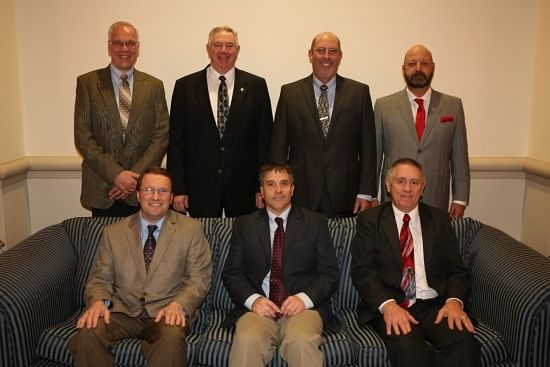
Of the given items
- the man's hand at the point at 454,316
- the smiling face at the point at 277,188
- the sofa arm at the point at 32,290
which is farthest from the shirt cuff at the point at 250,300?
the sofa arm at the point at 32,290

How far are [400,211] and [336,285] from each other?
0.54 metres

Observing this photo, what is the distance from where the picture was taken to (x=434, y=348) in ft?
9.07

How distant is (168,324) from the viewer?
8.97ft

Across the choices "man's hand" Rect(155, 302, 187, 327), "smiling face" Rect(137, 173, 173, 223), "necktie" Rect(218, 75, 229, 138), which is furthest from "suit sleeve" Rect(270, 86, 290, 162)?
"man's hand" Rect(155, 302, 187, 327)

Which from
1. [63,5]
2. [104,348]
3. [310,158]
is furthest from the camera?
[63,5]

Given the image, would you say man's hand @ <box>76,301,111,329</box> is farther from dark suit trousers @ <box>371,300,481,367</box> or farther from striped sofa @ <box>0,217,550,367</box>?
dark suit trousers @ <box>371,300,481,367</box>

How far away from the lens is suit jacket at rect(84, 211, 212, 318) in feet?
9.61

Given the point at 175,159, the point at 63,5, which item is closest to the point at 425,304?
the point at 175,159

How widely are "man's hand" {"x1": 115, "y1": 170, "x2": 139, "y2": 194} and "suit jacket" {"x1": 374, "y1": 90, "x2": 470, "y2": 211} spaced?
1.64 m

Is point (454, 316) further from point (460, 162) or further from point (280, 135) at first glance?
point (280, 135)

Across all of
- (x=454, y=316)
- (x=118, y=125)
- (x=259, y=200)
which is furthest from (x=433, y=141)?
(x=118, y=125)

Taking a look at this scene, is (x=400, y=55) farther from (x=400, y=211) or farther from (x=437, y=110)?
(x=400, y=211)

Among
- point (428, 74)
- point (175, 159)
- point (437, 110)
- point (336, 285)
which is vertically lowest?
point (336, 285)

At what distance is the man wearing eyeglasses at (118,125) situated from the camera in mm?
3670
